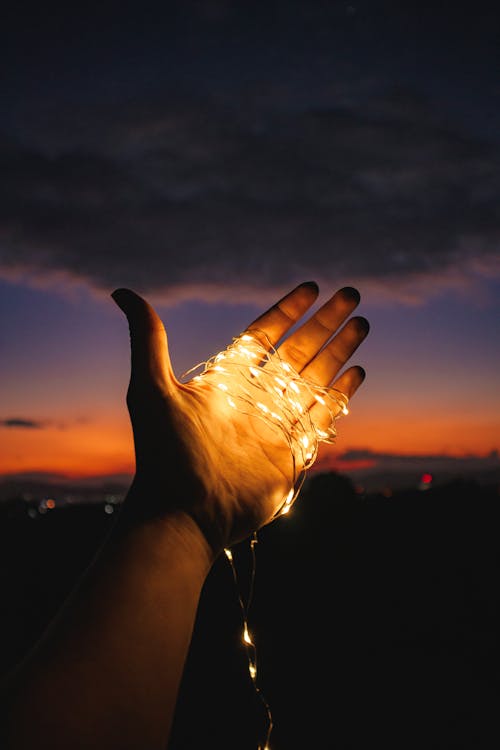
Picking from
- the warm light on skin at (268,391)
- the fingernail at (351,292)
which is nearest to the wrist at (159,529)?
the warm light on skin at (268,391)

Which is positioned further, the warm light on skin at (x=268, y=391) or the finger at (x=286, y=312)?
the finger at (x=286, y=312)

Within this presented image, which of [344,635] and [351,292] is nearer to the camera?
[351,292]

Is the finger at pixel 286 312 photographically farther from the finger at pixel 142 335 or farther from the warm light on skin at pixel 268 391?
the finger at pixel 142 335

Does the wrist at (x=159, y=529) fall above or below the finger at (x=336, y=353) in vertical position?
below

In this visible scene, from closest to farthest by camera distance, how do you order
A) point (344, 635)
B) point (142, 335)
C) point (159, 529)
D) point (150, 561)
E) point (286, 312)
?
1. point (150, 561)
2. point (159, 529)
3. point (142, 335)
4. point (286, 312)
5. point (344, 635)

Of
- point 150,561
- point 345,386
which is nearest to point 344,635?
point 345,386

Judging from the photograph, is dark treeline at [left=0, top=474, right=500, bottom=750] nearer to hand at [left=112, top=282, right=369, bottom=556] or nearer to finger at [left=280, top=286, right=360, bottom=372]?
hand at [left=112, top=282, right=369, bottom=556]

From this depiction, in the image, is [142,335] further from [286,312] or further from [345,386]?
[345,386]
